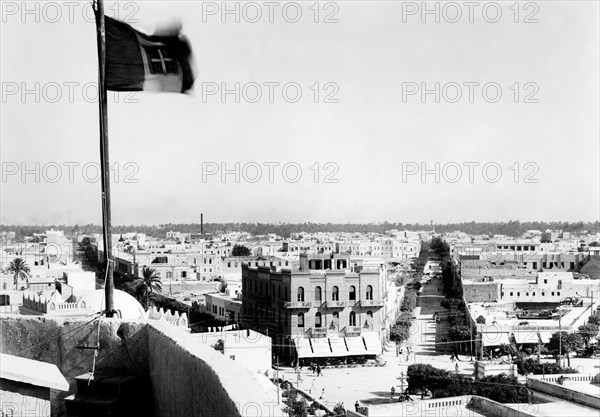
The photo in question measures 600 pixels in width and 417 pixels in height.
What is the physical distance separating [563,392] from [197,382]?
18.0 m

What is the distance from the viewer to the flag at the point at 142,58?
6359 millimetres

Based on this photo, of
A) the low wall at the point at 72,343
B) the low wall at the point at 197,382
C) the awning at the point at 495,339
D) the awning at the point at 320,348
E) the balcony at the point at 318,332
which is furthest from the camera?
the balcony at the point at 318,332

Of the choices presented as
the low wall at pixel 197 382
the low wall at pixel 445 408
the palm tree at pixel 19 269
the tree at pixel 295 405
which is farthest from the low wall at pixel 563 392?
the palm tree at pixel 19 269

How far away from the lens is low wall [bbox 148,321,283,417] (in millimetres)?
3467

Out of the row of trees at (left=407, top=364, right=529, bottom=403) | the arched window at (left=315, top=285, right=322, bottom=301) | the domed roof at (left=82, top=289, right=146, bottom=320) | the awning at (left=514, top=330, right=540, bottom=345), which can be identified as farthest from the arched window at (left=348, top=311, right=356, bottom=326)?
the domed roof at (left=82, top=289, right=146, bottom=320)

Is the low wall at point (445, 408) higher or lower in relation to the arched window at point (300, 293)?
lower

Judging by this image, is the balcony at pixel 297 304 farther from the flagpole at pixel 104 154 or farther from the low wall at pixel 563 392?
the flagpole at pixel 104 154

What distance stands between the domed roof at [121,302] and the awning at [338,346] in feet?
39.5

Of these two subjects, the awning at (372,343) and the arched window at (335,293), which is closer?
the awning at (372,343)

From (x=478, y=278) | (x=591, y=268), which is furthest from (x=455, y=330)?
(x=591, y=268)

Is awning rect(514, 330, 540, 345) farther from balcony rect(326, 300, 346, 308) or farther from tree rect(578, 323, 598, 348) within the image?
balcony rect(326, 300, 346, 308)

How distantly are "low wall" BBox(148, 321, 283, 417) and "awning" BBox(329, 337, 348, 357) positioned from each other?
95.9 ft

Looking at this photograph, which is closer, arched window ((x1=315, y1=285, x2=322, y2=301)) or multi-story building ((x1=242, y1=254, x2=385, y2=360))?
multi-story building ((x1=242, y1=254, x2=385, y2=360))

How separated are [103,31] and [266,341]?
21.4m
